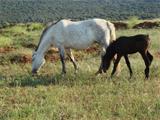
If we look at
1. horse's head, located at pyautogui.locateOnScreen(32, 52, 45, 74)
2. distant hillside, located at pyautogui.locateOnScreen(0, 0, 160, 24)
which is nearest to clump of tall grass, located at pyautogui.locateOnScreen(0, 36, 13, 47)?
horse's head, located at pyautogui.locateOnScreen(32, 52, 45, 74)

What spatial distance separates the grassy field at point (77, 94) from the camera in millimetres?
9094

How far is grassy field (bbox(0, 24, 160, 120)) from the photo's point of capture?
909 cm

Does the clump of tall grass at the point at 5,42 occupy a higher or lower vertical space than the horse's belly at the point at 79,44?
lower

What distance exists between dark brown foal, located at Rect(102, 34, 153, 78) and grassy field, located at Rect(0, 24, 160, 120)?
430 mm

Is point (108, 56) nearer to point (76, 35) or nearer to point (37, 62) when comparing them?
point (76, 35)

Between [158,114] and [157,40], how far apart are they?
45.0 ft

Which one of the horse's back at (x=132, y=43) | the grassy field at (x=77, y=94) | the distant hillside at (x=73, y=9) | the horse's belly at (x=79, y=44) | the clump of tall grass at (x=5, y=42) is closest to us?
the grassy field at (x=77, y=94)

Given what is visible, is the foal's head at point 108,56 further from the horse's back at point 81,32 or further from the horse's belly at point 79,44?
the horse's belly at point 79,44

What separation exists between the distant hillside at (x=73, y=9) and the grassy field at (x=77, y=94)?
28.2 meters

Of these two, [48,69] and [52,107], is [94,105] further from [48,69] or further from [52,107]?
[48,69]

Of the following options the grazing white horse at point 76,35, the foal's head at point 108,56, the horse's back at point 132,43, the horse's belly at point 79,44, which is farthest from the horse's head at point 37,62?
the horse's back at point 132,43

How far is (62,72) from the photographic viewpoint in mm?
14391

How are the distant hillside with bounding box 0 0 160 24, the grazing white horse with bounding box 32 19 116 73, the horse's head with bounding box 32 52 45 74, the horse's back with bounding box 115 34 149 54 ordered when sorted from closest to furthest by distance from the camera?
the horse's back with bounding box 115 34 149 54 < the grazing white horse with bounding box 32 19 116 73 < the horse's head with bounding box 32 52 45 74 < the distant hillside with bounding box 0 0 160 24

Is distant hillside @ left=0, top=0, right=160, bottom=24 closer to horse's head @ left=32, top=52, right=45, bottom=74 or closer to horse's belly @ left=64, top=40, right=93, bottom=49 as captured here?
horse's head @ left=32, top=52, right=45, bottom=74
